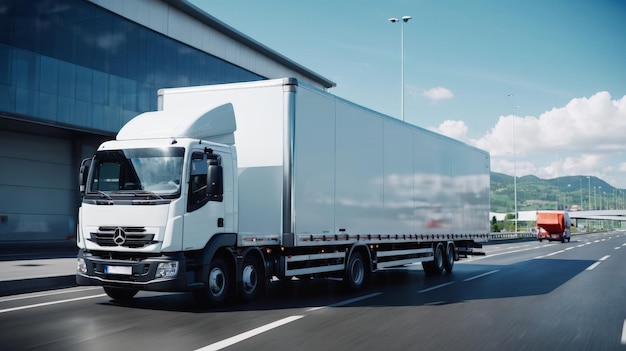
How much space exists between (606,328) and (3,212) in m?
27.3

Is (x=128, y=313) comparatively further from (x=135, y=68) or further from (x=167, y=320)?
(x=135, y=68)

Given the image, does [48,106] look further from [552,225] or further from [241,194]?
[552,225]

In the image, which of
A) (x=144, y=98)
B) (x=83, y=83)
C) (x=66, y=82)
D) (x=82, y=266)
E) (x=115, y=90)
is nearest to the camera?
(x=82, y=266)

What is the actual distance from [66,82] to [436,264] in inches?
798

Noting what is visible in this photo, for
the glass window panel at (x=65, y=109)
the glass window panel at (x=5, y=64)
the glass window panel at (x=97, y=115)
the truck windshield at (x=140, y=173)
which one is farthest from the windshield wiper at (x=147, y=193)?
the glass window panel at (x=97, y=115)

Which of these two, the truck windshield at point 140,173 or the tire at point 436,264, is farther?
the tire at point 436,264

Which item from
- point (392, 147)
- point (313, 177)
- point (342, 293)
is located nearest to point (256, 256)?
point (313, 177)

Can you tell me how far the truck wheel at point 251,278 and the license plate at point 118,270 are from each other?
72.6 inches

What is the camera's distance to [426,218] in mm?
15516

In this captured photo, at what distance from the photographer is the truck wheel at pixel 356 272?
12.0 meters

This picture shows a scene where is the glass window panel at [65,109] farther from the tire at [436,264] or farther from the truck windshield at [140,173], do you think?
the truck windshield at [140,173]

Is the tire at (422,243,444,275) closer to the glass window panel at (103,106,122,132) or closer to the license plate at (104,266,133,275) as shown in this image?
the license plate at (104,266,133,275)

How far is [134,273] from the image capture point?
28.3ft

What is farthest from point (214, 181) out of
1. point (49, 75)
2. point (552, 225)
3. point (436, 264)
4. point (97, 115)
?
point (552, 225)
